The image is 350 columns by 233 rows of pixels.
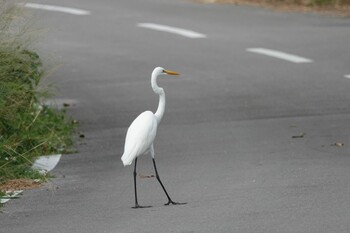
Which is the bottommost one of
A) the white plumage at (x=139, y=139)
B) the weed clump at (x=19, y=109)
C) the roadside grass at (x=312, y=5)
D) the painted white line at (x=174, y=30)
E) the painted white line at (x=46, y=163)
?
the painted white line at (x=174, y=30)

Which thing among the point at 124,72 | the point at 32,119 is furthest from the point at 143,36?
the point at 32,119

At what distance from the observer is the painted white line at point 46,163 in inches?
544

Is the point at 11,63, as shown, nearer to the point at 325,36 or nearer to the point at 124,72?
the point at 124,72

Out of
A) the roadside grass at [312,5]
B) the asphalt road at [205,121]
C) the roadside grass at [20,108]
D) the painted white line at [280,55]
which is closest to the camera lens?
the asphalt road at [205,121]

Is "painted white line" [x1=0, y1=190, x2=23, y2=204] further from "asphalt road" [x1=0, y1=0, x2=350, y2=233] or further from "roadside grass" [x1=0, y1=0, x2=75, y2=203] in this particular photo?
"roadside grass" [x1=0, y1=0, x2=75, y2=203]

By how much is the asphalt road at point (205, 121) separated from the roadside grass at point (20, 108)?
372mm

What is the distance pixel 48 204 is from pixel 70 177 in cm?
157

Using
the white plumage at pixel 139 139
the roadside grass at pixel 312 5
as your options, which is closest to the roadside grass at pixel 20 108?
the white plumage at pixel 139 139

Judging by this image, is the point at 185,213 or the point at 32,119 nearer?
the point at 185,213

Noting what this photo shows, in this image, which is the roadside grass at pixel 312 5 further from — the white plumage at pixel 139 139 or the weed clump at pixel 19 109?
the white plumage at pixel 139 139

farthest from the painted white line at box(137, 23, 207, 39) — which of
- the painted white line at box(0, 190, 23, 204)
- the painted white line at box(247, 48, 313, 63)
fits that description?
the painted white line at box(0, 190, 23, 204)

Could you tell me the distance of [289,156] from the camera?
45.1ft

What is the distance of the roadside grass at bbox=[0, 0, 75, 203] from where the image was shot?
543 inches

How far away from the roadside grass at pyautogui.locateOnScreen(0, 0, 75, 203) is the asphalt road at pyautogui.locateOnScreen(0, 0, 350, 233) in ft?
1.22
